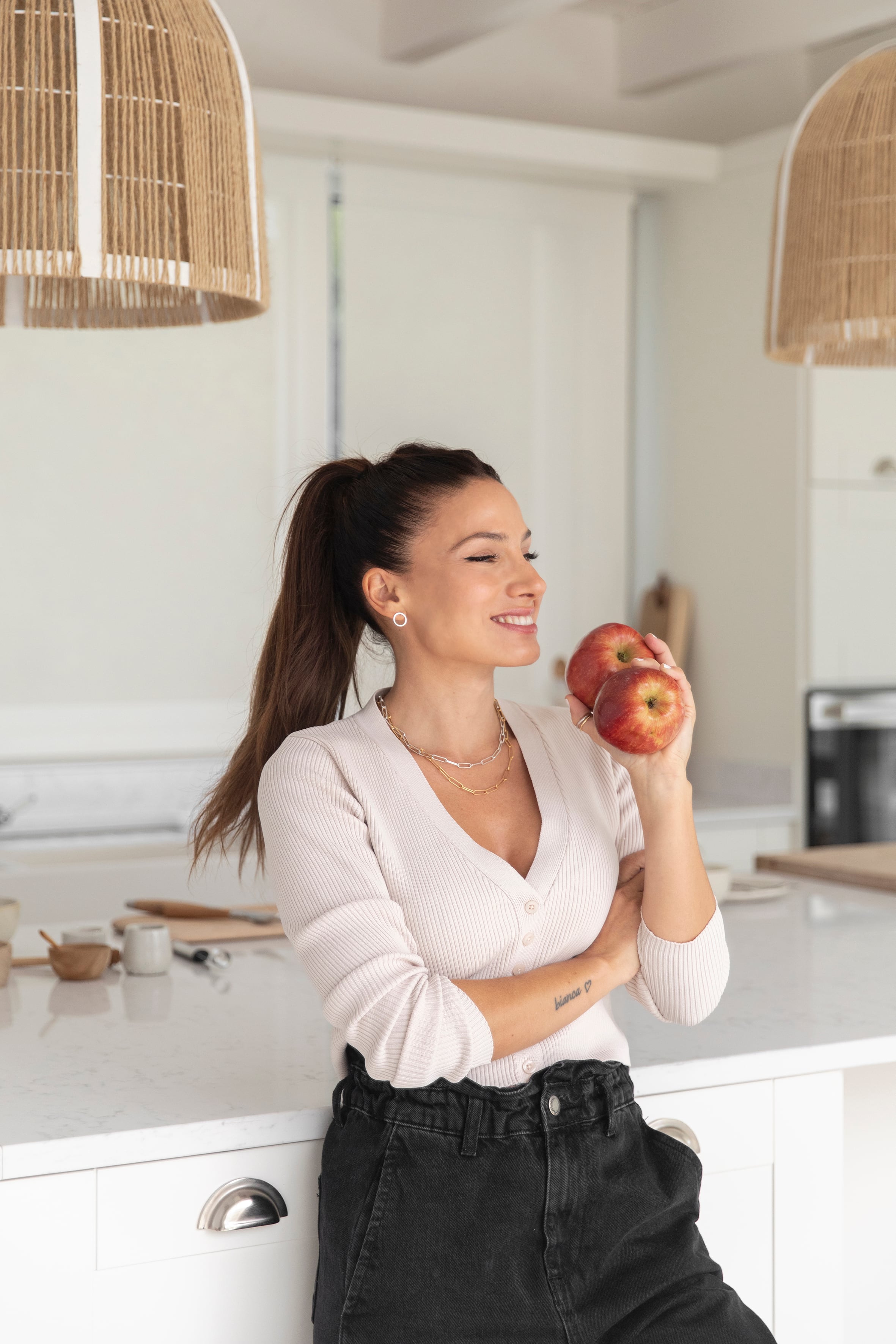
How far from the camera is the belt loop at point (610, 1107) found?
1.48 metres

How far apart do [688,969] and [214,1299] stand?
23.2 inches

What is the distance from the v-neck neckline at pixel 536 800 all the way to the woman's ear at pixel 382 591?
0.33 ft

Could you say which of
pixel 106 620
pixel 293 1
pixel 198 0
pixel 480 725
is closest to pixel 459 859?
pixel 480 725

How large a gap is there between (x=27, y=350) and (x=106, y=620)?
0.73 metres

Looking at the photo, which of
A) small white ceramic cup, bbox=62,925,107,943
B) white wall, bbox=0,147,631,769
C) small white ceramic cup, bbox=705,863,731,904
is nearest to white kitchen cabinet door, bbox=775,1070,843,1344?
small white ceramic cup, bbox=705,863,731,904

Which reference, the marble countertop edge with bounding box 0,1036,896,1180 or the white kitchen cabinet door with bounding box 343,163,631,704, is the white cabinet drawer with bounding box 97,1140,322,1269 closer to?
the marble countertop edge with bounding box 0,1036,896,1180

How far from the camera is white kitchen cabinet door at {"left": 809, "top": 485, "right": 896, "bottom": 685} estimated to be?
4.13 meters

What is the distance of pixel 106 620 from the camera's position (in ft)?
13.1

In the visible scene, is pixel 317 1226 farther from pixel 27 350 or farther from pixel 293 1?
pixel 293 1

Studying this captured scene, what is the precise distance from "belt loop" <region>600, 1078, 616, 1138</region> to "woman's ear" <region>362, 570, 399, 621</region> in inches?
21.6

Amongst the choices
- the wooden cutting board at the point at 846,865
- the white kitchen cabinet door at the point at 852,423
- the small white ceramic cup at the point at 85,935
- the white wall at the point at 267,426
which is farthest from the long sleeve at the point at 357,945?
the white kitchen cabinet door at the point at 852,423

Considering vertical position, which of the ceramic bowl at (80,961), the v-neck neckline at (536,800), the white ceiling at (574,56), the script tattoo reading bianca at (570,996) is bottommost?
the ceramic bowl at (80,961)

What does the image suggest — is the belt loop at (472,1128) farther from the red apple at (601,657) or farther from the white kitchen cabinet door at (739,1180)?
the red apple at (601,657)

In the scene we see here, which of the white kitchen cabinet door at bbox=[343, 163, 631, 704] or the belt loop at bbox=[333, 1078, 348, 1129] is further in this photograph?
the white kitchen cabinet door at bbox=[343, 163, 631, 704]
